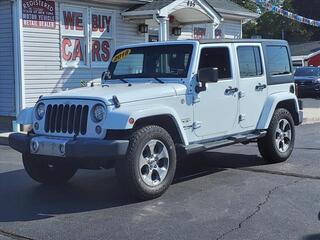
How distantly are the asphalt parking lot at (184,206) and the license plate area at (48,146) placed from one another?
0.60m

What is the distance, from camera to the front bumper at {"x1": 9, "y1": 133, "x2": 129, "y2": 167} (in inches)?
243

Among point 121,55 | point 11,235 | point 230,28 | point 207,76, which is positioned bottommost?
point 11,235

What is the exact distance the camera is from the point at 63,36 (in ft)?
49.7

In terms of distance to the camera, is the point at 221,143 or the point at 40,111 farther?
the point at 221,143

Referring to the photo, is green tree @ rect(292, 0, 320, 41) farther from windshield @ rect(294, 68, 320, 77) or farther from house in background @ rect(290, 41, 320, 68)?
windshield @ rect(294, 68, 320, 77)

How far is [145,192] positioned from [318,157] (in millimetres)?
4232

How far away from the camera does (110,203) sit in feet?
21.5

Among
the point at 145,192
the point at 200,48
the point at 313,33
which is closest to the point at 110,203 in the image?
the point at 145,192

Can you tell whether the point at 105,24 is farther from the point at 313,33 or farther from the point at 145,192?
the point at 313,33

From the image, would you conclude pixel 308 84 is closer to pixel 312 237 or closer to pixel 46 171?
pixel 46 171

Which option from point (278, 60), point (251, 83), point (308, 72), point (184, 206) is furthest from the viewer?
point (308, 72)

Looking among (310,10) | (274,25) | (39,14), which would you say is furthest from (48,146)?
(310,10)

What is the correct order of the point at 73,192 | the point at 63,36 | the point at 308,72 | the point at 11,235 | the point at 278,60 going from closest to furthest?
the point at 11,235 → the point at 73,192 → the point at 278,60 → the point at 63,36 → the point at 308,72

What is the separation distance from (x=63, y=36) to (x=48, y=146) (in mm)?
9057
